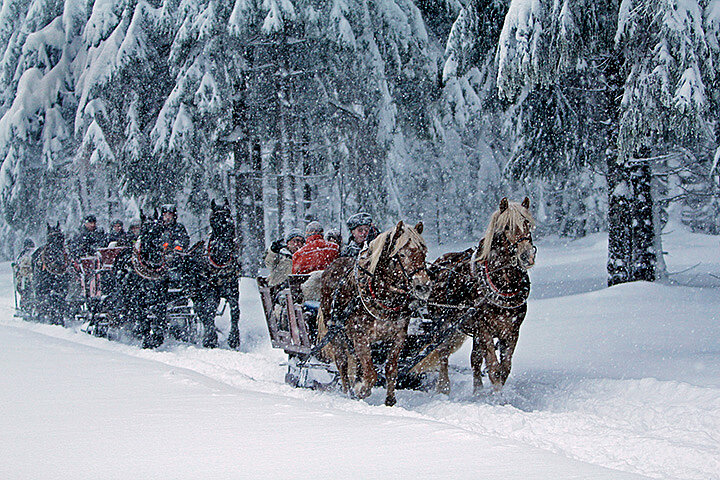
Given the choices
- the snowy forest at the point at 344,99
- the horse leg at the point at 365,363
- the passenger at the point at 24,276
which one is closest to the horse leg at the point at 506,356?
the horse leg at the point at 365,363

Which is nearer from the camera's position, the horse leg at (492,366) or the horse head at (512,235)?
the horse head at (512,235)

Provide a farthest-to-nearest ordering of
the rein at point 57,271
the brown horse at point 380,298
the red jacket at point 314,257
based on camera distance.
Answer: the rein at point 57,271 < the red jacket at point 314,257 < the brown horse at point 380,298

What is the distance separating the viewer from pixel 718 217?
2816cm

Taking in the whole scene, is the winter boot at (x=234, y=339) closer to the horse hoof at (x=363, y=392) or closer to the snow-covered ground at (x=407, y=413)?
the snow-covered ground at (x=407, y=413)

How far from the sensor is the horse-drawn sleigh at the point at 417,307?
19.3ft

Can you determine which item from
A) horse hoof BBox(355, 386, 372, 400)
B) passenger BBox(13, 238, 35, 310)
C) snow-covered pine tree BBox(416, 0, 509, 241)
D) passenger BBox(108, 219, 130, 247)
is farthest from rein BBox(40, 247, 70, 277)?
→ horse hoof BBox(355, 386, 372, 400)

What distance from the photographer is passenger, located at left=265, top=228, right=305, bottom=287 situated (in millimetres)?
8883

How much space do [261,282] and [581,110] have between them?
21.4 ft

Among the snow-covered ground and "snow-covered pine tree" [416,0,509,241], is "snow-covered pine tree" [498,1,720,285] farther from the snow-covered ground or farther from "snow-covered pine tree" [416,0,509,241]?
"snow-covered pine tree" [416,0,509,241]

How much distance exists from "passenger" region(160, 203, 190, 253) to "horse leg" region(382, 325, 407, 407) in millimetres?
5332

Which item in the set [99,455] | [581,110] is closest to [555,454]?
[99,455]

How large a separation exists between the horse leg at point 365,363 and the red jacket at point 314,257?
→ 5.12 ft

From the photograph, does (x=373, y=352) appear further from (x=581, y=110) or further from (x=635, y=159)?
(x=581, y=110)

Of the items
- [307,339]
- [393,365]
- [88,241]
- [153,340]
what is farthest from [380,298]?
[88,241]
